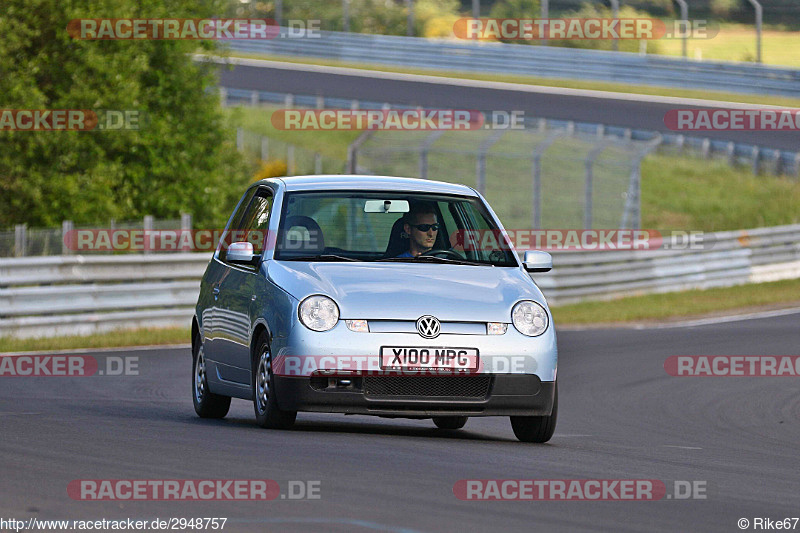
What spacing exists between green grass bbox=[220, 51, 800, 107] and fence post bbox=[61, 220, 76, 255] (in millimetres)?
24585

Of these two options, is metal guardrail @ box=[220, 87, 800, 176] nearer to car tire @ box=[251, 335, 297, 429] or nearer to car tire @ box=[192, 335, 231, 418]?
car tire @ box=[192, 335, 231, 418]

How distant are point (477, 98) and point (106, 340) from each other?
27.0 metres

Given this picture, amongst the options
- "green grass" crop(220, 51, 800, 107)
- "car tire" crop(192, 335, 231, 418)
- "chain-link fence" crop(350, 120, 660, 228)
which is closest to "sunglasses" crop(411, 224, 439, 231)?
"car tire" crop(192, 335, 231, 418)

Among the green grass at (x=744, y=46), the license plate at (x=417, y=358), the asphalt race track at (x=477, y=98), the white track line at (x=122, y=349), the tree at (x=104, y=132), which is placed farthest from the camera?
the green grass at (x=744, y=46)

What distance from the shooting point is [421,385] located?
898 cm

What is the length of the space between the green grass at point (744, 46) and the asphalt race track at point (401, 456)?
103ft

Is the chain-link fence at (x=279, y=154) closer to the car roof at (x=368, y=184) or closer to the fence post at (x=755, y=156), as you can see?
the fence post at (x=755, y=156)

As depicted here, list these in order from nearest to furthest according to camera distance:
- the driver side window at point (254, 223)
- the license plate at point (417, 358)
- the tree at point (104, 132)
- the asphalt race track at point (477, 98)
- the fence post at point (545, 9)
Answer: the license plate at point (417, 358) → the driver side window at point (254, 223) → the tree at point (104, 132) → the asphalt race track at point (477, 98) → the fence post at point (545, 9)

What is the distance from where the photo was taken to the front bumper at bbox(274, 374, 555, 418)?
8.96m

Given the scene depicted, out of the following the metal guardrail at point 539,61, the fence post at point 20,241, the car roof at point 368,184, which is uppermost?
the car roof at point 368,184

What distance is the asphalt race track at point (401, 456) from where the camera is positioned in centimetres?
632

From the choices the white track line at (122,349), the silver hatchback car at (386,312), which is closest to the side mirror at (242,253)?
the silver hatchback car at (386,312)

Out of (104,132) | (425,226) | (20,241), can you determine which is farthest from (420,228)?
(104,132)

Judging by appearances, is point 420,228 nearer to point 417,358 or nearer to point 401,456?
point 417,358
